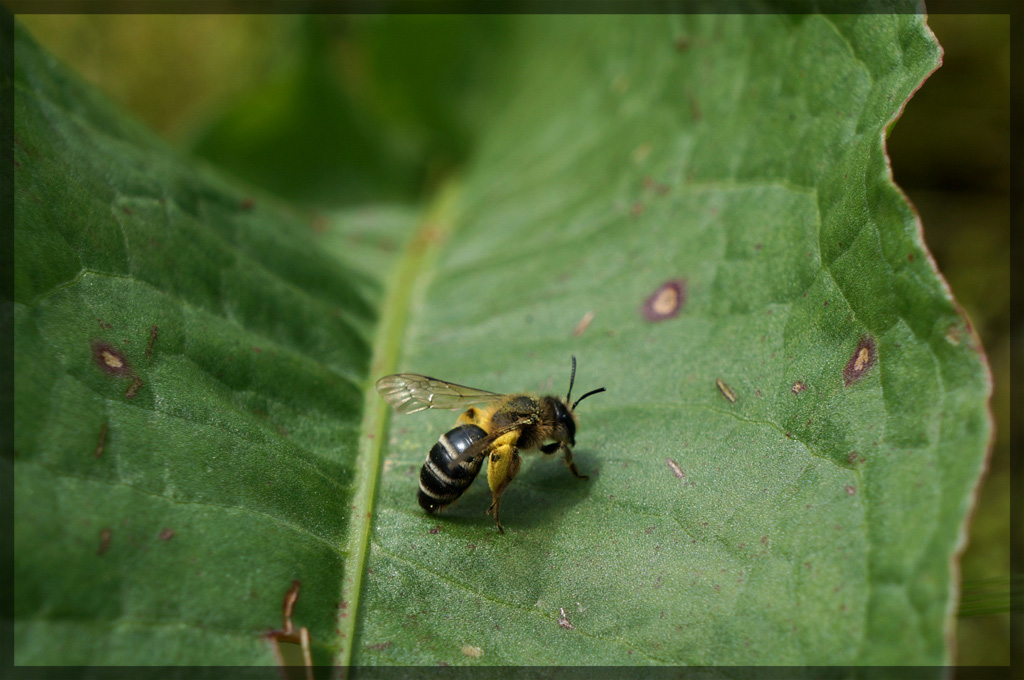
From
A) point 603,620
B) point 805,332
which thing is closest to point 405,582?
point 603,620

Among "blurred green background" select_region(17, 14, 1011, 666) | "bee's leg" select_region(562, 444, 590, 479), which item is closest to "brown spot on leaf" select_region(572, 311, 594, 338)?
"bee's leg" select_region(562, 444, 590, 479)

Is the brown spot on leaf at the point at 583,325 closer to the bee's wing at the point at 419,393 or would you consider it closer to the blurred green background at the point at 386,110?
the bee's wing at the point at 419,393

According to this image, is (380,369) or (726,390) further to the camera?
(380,369)

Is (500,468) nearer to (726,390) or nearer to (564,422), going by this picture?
(564,422)

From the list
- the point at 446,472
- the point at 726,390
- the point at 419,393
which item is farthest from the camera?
the point at 419,393

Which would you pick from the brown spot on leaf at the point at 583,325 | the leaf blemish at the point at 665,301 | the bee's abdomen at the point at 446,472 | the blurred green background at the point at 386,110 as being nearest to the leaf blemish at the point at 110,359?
the bee's abdomen at the point at 446,472

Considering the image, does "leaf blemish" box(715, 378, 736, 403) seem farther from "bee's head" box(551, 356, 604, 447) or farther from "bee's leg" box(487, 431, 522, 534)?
"bee's leg" box(487, 431, 522, 534)

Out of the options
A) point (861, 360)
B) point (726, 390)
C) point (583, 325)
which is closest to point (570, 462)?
point (726, 390)
